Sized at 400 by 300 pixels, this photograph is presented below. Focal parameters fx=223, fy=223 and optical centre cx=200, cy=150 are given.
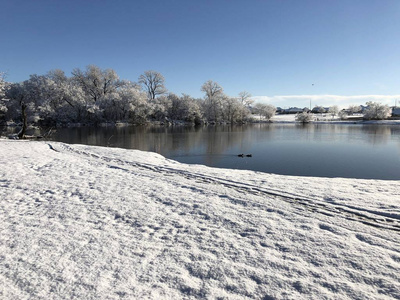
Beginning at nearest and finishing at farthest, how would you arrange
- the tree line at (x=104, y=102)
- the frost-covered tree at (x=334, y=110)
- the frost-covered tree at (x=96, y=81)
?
the tree line at (x=104, y=102) < the frost-covered tree at (x=96, y=81) < the frost-covered tree at (x=334, y=110)

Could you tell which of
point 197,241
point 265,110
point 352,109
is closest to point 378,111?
point 352,109

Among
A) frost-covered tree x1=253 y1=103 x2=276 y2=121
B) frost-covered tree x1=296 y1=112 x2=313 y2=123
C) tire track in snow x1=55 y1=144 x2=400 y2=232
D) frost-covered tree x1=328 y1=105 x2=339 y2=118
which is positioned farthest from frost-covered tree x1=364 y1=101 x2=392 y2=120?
tire track in snow x1=55 y1=144 x2=400 y2=232

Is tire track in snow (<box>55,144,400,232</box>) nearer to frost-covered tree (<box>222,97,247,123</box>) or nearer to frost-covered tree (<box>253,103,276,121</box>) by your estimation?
frost-covered tree (<box>222,97,247,123</box>)

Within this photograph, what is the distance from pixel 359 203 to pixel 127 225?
658 cm

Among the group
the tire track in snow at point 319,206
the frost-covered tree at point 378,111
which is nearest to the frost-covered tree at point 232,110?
the frost-covered tree at point 378,111

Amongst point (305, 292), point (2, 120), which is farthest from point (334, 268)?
point (2, 120)

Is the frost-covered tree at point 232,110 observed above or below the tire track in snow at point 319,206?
above

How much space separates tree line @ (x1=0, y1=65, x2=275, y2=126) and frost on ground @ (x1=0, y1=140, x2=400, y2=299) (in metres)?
56.9

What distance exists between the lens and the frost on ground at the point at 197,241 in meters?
3.44

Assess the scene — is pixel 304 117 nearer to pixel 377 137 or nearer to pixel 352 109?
pixel 352 109

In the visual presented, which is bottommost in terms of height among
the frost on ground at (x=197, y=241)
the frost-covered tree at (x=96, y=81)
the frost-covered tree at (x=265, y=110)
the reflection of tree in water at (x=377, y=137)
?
the frost on ground at (x=197, y=241)

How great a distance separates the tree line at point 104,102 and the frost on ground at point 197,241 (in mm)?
56888

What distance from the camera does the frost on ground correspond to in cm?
344

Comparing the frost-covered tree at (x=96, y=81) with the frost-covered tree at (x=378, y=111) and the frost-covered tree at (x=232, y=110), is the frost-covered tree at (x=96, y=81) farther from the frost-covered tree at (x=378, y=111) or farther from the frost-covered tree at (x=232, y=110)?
the frost-covered tree at (x=378, y=111)
